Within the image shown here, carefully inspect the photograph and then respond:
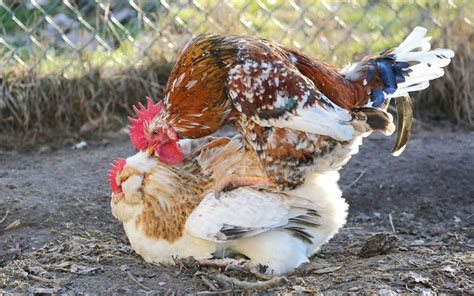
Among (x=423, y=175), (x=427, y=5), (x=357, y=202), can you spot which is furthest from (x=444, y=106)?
(x=357, y=202)

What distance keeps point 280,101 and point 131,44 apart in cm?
271

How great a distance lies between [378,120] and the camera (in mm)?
3621

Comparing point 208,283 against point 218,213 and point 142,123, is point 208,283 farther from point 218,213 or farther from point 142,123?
point 142,123

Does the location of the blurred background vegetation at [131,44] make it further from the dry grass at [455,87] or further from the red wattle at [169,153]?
the red wattle at [169,153]

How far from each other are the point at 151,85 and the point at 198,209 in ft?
7.97

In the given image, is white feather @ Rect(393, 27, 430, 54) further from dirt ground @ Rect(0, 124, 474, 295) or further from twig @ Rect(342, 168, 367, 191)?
twig @ Rect(342, 168, 367, 191)

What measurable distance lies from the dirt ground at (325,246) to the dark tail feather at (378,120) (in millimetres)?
603

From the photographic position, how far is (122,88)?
5.95 m

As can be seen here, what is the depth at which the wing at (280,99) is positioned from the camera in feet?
11.8

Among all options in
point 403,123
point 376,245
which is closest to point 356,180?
point 403,123

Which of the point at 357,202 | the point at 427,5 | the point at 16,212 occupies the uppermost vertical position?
the point at 427,5

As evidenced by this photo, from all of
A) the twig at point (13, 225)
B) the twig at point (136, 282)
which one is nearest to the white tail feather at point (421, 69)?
the twig at point (136, 282)

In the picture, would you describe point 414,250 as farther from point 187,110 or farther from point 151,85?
point 151,85

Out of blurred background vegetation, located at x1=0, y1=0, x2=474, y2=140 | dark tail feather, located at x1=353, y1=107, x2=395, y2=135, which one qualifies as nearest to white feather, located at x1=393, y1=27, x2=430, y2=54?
dark tail feather, located at x1=353, y1=107, x2=395, y2=135
